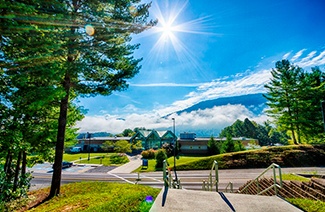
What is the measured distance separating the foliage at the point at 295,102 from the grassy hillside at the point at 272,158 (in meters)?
2.57

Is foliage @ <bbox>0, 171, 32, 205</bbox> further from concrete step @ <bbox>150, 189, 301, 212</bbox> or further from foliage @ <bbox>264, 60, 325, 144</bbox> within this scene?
foliage @ <bbox>264, 60, 325, 144</bbox>

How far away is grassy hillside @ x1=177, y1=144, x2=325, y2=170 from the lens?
24859 mm

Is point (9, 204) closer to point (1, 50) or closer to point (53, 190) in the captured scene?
point (53, 190)

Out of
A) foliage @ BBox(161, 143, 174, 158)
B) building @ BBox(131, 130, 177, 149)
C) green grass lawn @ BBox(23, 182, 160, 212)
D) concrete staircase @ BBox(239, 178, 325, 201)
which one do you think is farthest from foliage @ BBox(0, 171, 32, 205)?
building @ BBox(131, 130, 177, 149)

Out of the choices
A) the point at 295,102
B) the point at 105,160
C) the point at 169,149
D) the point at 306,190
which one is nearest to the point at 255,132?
the point at 169,149

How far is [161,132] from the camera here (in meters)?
65.9

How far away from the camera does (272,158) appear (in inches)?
1027

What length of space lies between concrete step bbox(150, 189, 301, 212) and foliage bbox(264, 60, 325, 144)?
26683 millimetres

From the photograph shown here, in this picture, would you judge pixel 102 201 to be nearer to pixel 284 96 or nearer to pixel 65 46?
pixel 65 46

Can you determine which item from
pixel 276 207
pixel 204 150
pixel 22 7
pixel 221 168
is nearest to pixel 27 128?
pixel 22 7

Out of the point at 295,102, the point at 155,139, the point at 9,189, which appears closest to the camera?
the point at 9,189

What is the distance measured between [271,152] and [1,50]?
32.3m

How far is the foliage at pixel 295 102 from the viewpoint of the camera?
25500mm

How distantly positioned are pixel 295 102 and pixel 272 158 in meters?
9.03
